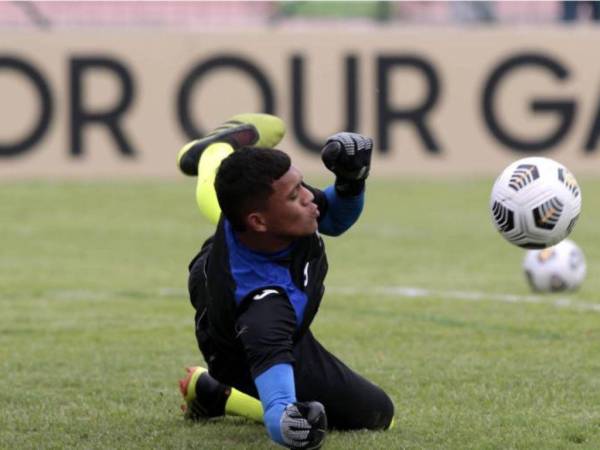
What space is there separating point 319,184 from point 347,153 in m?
15.8

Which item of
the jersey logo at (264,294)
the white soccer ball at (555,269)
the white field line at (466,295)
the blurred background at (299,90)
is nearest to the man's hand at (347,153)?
the jersey logo at (264,294)

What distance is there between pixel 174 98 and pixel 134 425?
55.2ft

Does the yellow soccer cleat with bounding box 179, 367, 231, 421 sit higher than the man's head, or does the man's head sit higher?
the man's head

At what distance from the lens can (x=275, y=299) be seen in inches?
218

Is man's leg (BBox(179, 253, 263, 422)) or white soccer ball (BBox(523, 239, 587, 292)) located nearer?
man's leg (BBox(179, 253, 263, 422))

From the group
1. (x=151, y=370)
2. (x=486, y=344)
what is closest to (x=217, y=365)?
(x=151, y=370)

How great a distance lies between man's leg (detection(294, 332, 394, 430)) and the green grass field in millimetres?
91

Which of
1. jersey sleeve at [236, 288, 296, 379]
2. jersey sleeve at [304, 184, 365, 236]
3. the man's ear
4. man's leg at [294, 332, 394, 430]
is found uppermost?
the man's ear

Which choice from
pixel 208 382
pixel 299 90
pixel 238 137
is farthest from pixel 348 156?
pixel 299 90

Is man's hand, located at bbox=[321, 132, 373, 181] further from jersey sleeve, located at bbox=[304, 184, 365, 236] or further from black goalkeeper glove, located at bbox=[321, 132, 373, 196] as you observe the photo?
jersey sleeve, located at bbox=[304, 184, 365, 236]

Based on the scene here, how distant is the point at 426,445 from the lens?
5789mm

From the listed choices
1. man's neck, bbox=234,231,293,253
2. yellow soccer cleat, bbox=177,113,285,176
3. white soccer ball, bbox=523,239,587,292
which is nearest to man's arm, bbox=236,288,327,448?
man's neck, bbox=234,231,293,253

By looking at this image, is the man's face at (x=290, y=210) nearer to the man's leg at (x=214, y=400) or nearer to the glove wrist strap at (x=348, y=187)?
the glove wrist strap at (x=348, y=187)

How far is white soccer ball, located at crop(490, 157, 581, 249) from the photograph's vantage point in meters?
6.65
